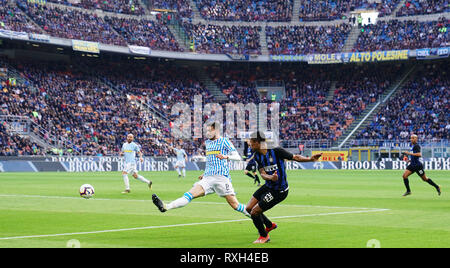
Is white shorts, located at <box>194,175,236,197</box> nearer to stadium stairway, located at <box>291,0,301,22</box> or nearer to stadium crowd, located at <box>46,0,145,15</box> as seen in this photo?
stadium crowd, located at <box>46,0,145,15</box>

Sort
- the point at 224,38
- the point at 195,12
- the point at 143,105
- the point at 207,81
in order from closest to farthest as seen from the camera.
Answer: the point at 143,105, the point at 224,38, the point at 207,81, the point at 195,12

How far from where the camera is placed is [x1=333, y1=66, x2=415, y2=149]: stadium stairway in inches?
2817

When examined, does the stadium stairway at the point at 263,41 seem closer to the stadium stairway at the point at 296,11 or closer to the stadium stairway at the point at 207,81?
the stadium stairway at the point at 296,11

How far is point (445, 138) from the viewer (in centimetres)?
6662

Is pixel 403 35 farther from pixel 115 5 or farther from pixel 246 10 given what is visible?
pixel 115 5

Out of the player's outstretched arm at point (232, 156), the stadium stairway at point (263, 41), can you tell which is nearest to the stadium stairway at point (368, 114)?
the stadium stairway at point (263, 41)

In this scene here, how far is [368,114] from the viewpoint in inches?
2923

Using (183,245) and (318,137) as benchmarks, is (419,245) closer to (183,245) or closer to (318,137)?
(183,245)

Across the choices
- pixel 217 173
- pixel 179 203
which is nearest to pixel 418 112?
pixel 217 173

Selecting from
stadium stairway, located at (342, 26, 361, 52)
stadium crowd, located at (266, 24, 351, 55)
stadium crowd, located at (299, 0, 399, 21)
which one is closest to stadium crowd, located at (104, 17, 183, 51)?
stadium crowd, located at (266, 24, 351, 55)

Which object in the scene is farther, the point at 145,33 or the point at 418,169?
the point at 145,33

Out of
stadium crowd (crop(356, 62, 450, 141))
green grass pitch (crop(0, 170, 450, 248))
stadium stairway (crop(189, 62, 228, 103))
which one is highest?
stadium stairway (crop(189, 62, 228, 103))

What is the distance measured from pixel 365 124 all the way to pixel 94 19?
104ft
